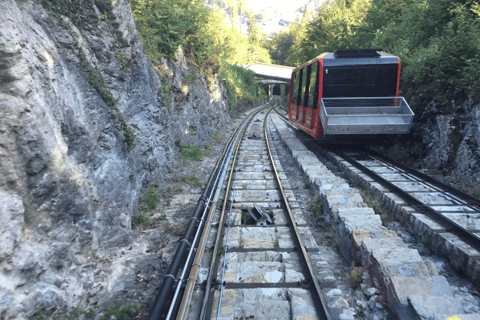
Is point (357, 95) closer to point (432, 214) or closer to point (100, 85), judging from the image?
point (432, 214)

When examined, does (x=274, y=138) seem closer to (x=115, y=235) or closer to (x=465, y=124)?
(x=465, y=124)

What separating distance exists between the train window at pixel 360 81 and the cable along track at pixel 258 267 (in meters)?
4.87

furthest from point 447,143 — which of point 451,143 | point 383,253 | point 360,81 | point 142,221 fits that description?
point 142,221

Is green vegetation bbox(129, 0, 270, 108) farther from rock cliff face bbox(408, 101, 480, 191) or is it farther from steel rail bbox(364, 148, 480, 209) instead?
rock cliff face bbox(408, 101, 480, 191)

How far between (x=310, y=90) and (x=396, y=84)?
3082 mm

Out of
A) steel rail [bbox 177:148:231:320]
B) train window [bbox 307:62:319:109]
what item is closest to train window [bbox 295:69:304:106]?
train window [bbox 307:62:319:109]

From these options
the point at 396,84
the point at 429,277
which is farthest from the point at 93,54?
the point at 396,84

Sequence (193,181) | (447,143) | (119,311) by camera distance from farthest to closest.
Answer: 1. (193,181)
2. (447,143)
3. (119,311)

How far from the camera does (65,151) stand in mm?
4273

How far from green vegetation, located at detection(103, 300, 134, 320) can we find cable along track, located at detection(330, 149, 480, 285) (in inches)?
209

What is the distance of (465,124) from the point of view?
8.02 metres

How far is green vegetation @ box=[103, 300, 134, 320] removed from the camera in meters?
3.70

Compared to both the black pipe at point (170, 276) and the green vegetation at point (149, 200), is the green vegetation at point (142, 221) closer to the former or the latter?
the green vegetation at point (149, 200)

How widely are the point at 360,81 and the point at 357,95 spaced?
512mm
